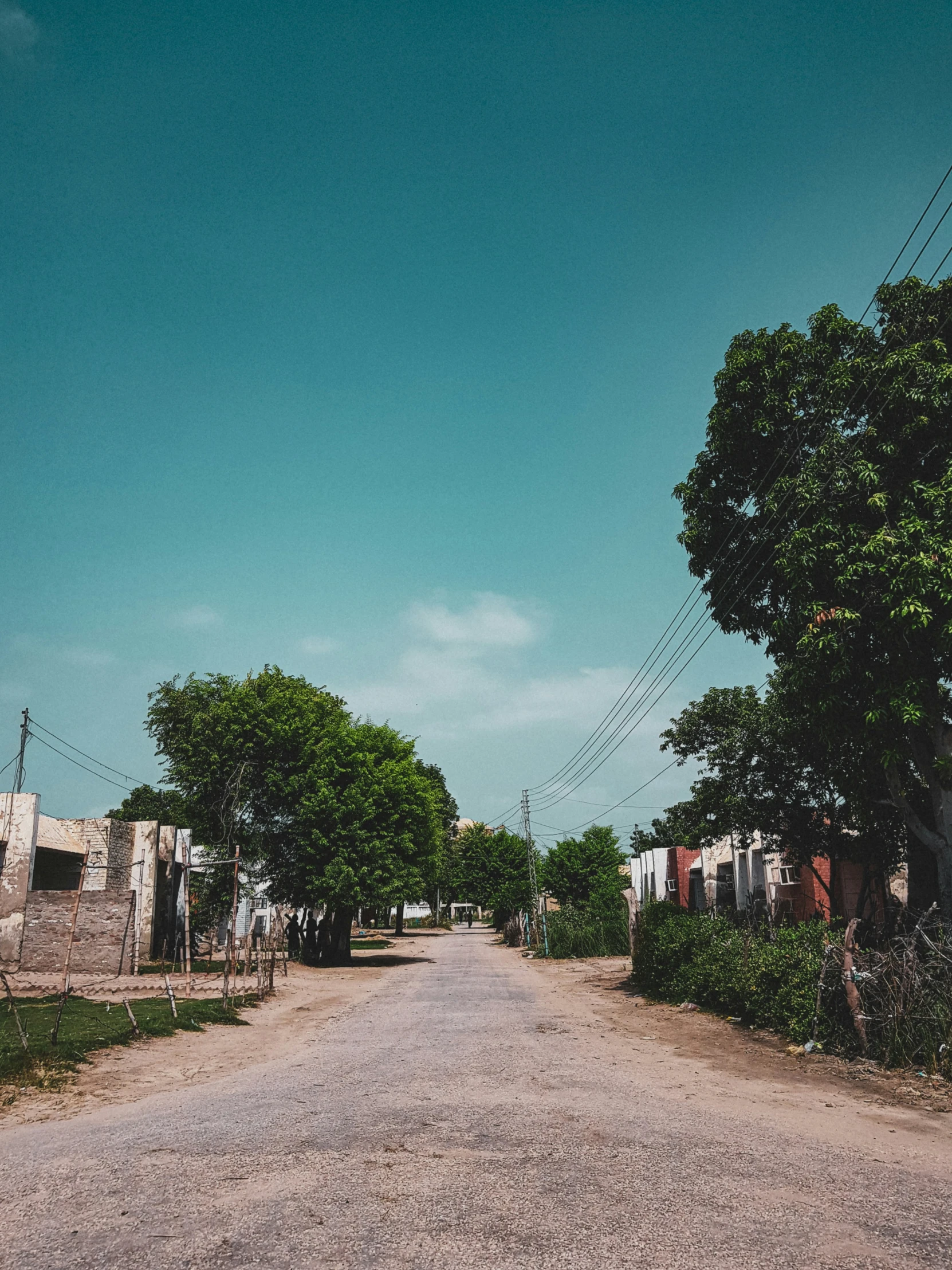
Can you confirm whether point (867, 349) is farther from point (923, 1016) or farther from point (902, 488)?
point (923, 1016)

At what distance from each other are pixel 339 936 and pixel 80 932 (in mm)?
10965

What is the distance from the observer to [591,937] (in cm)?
3388

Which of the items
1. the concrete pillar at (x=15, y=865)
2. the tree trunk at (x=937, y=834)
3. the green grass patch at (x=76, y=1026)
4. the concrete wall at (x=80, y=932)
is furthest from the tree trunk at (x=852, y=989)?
the concrete pillar at (x=15, y=865)

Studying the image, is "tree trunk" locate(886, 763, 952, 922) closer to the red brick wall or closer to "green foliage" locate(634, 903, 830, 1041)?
"green foliage" locate(634, 903, 830, 1041)

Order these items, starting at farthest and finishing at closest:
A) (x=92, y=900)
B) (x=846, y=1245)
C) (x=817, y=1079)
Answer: (x=92, y=900)
(x=817, y=1079)
(x=846, y=1245)

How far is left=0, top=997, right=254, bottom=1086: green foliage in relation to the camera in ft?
31.1

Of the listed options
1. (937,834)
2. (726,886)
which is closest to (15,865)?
(937,834)

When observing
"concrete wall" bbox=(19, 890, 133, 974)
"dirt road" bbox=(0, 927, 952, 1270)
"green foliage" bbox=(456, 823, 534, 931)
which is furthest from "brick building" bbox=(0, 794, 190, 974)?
"green foliage" bbox=(456, 823, 534, 931)

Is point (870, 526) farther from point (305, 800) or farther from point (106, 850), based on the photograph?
point (106, 850)

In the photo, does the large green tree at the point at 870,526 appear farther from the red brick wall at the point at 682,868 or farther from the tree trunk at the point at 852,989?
the red brick wall at the point at 682,868

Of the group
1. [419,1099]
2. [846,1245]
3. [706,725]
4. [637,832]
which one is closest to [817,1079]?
[419,1099]

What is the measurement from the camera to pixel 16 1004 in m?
15.5

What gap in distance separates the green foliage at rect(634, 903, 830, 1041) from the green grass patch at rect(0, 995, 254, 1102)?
889 cm

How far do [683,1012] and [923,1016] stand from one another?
22.4ft
